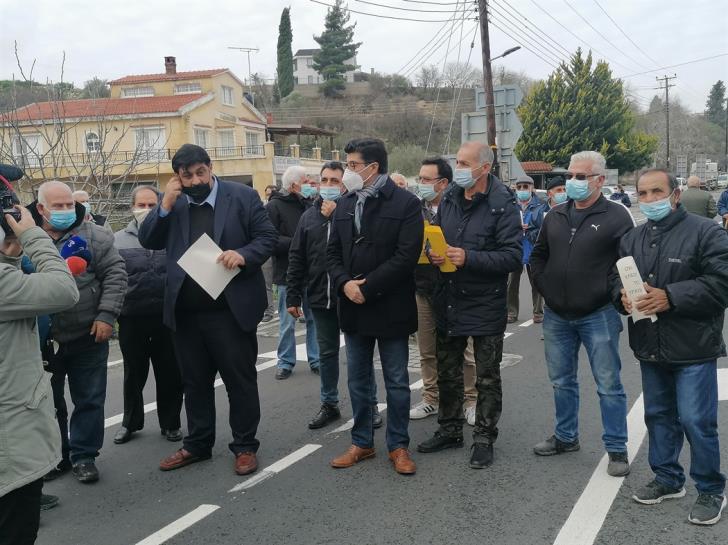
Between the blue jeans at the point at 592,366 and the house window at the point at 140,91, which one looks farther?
the house window at the point at 140,91

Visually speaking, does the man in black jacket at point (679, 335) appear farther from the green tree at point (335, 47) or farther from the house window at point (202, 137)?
the green tree at point (335, 47)

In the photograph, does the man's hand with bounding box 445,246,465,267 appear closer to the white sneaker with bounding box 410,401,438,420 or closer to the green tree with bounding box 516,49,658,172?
the white sneaker with bounding box 410,401,438,420

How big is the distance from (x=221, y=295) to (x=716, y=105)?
125734 millimetres

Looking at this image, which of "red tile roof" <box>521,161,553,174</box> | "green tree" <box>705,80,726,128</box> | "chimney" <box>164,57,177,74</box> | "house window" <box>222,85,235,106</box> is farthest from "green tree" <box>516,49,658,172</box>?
"green tree" <box>705,80,726,128</box>

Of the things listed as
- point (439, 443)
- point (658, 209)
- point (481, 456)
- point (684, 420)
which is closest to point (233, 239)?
point (439, 443)

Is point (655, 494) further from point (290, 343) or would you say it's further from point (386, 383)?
point (290, 343)

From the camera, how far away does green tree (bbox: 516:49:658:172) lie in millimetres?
43375

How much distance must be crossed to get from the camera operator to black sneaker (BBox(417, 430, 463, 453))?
2.69m

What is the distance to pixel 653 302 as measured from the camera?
11.6ft

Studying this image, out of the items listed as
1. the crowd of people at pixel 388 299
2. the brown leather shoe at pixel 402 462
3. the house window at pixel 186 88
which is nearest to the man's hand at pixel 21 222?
the crowd of people at pixel 388 299

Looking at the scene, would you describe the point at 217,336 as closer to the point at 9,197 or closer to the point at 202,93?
the point at 9,197

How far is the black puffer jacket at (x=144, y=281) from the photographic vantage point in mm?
4984

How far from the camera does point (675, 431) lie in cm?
377

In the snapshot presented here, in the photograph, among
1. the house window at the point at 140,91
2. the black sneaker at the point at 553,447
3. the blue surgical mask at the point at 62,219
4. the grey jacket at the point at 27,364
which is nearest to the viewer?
the grey jacket at the point at 27,364
